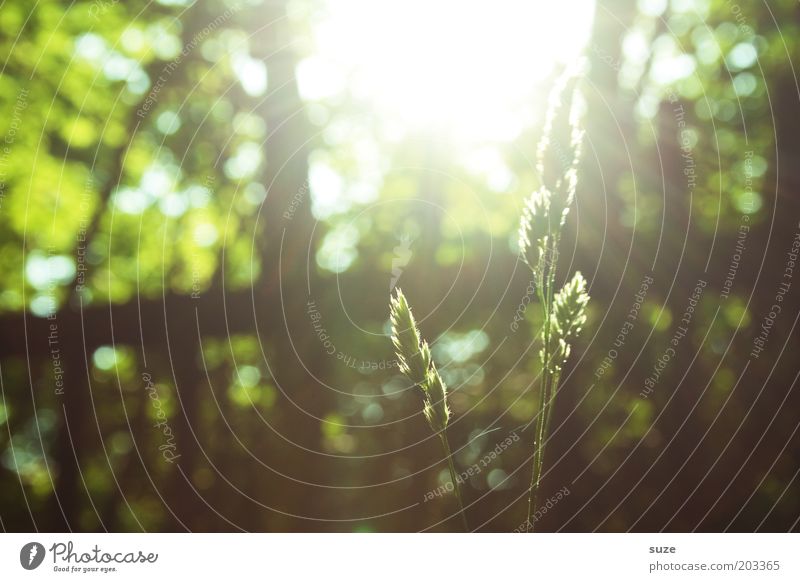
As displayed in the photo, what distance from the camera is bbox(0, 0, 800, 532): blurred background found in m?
1.84

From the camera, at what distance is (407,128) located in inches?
76.6

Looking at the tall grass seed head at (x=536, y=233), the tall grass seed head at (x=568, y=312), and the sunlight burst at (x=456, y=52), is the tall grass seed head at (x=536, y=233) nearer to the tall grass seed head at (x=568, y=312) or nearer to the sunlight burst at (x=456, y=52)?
the tall grass seed head at (x=568, y=312)

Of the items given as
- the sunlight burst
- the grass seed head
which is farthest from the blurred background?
the grass seed head

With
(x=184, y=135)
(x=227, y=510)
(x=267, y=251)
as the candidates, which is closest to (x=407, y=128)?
(x=267, y=251)

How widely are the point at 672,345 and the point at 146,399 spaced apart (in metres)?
2.04

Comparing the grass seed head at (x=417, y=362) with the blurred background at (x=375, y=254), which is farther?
the blurred background at (x=375, y=254)

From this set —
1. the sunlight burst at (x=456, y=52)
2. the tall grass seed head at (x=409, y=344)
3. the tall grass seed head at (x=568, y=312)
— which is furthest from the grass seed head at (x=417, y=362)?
the sunlight burst at (x=456, y=52)

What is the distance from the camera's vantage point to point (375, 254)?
2.11 meters

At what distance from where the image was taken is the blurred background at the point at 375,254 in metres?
1.84

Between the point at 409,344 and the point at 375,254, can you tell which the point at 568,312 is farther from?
the point at 375,254

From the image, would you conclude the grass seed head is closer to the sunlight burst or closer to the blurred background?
the blurred background

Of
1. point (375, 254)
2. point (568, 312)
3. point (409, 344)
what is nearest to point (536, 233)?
point (568, 312)

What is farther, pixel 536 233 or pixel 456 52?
pixel 456 52
